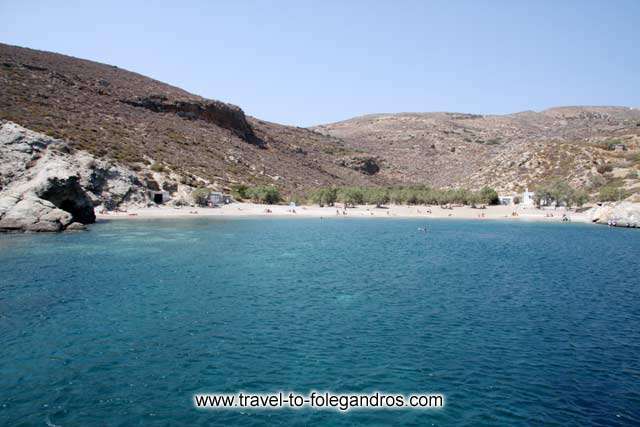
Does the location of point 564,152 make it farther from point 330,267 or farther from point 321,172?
point 330,267

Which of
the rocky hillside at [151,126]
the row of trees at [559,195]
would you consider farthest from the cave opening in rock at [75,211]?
the row of trees at [559,195]

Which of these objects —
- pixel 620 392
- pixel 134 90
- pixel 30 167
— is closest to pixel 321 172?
pixel 134 90

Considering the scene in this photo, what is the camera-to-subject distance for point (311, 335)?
1791 cm

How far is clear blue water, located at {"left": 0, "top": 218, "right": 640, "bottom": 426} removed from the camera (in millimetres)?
12352

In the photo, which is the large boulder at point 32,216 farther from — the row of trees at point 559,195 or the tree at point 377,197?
the row of trees at point 559,195

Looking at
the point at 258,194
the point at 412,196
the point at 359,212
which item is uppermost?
the point at 412,196

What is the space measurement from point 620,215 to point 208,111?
96.2m

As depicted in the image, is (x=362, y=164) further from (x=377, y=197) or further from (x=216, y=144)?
(x=216, y=144)

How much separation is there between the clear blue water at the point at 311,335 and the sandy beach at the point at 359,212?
3541 cm

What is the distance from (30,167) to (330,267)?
4364 cm

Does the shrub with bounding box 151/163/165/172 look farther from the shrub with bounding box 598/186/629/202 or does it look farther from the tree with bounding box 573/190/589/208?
the shrub with bounding box 598/186/629/202

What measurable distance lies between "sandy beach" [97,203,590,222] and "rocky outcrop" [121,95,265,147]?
44.4 m

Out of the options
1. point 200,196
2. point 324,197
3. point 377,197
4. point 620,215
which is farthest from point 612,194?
point 200,196

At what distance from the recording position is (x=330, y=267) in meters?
33.1
